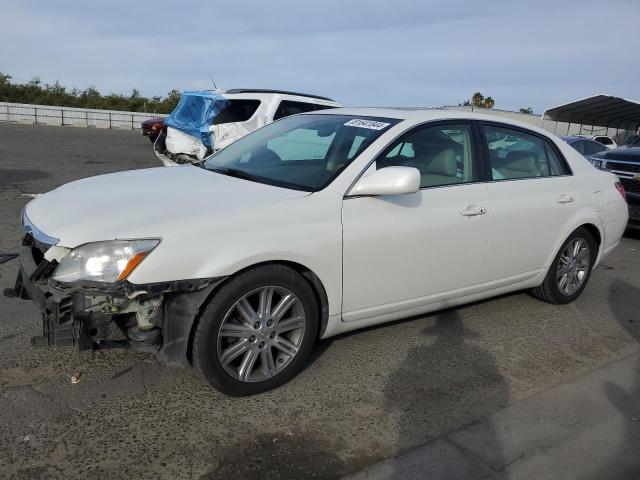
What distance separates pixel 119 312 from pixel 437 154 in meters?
2.42

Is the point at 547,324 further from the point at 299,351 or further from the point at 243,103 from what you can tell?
the point at 243,103

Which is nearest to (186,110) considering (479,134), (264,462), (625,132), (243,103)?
(243,103)

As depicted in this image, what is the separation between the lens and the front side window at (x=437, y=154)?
3854 millimetres

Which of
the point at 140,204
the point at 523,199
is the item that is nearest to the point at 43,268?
the point at 140,204

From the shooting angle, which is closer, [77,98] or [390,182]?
[390,182]

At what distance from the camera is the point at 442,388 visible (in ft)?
11.5

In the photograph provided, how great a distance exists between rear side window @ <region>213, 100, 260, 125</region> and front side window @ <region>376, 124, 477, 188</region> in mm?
6598

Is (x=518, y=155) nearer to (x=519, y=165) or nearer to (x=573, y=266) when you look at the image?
(x=519, y=165)

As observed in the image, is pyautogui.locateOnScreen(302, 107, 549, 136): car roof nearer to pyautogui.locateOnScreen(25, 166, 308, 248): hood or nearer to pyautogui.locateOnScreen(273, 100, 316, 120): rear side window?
pyautogui.locateOnScreen(25, 166, 308, 248): hood

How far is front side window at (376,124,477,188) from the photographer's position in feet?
12.6

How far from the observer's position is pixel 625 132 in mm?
33000

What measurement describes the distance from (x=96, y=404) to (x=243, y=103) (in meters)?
8.04

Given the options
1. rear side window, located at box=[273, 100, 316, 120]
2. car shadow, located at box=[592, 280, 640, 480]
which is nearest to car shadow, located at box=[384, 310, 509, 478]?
car shadow, located at box=[592, 280, 640, 480]

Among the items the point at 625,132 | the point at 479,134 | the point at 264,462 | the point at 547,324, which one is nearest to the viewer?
the point at 264,462
